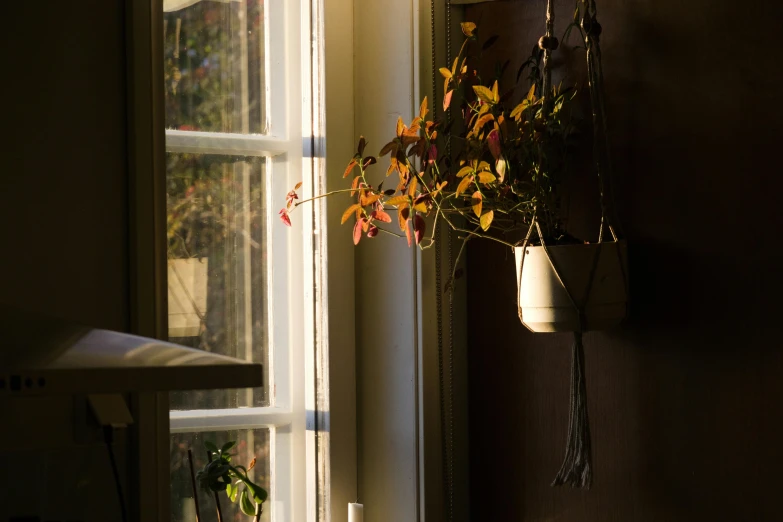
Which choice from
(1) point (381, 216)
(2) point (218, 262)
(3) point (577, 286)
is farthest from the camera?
(2) point (218, 262)

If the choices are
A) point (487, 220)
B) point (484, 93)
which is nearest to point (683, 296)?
point (487, 220)

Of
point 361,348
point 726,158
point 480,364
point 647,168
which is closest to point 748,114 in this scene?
point 726,158

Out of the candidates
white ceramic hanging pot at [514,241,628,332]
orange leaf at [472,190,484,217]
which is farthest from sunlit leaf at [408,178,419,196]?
white ceramic hanging pot at [514,241,628,332]

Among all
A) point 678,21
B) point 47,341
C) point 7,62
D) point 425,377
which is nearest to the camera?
point 47,341

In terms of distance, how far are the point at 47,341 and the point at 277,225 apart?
832 millimetres

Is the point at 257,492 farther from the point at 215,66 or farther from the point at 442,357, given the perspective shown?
the point at 215,66

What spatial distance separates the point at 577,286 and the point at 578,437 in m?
0.26

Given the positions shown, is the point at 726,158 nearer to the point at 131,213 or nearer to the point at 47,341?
the point at 131,213

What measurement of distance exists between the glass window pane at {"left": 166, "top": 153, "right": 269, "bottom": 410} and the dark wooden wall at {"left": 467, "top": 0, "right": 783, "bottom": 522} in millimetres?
517

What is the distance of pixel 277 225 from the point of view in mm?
1697

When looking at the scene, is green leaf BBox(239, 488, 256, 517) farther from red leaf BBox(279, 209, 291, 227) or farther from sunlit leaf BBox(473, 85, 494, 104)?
sunlit leaf BBox(473, 85, 494, 104)

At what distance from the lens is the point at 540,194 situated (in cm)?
141

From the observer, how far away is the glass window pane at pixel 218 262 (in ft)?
5.19

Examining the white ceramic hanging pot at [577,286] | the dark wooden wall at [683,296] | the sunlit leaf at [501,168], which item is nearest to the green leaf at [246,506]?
the dark wooden wall at [683,296]
